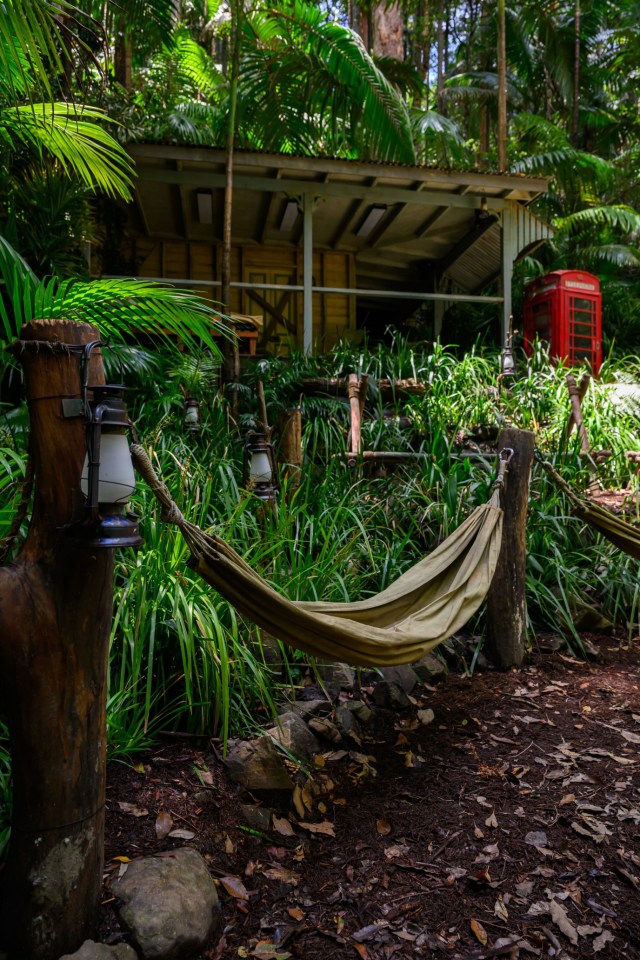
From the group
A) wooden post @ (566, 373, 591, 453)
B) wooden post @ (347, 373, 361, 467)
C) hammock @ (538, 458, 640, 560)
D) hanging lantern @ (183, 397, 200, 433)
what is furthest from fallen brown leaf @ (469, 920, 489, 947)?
wooden post @ (566, 373, 591, 453)

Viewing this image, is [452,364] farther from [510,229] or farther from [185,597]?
[185,597]

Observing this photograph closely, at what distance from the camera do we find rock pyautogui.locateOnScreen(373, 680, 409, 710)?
264 cm

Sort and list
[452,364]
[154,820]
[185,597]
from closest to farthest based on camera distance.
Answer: [154,820] < [185,597] < [452,364]

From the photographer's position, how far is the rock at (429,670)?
2936 millimetres

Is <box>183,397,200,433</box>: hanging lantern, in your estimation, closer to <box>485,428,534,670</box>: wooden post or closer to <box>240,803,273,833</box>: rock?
<box>485,428,534,670</box>: wooden post

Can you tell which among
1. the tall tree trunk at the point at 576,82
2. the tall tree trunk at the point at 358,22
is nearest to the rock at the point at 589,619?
the tall tree trunk at the point at 576,82

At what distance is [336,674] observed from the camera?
2.66m

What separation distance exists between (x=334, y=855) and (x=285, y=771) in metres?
0.29

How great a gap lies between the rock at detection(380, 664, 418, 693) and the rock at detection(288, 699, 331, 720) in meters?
0.37

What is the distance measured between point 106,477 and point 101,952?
3.12ft

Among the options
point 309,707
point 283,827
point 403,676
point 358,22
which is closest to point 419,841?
point 283,827

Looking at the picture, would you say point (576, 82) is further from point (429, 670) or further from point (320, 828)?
point (320, 828)

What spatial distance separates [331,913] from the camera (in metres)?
1.63

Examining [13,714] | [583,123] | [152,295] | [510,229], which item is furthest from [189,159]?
[583,123]
